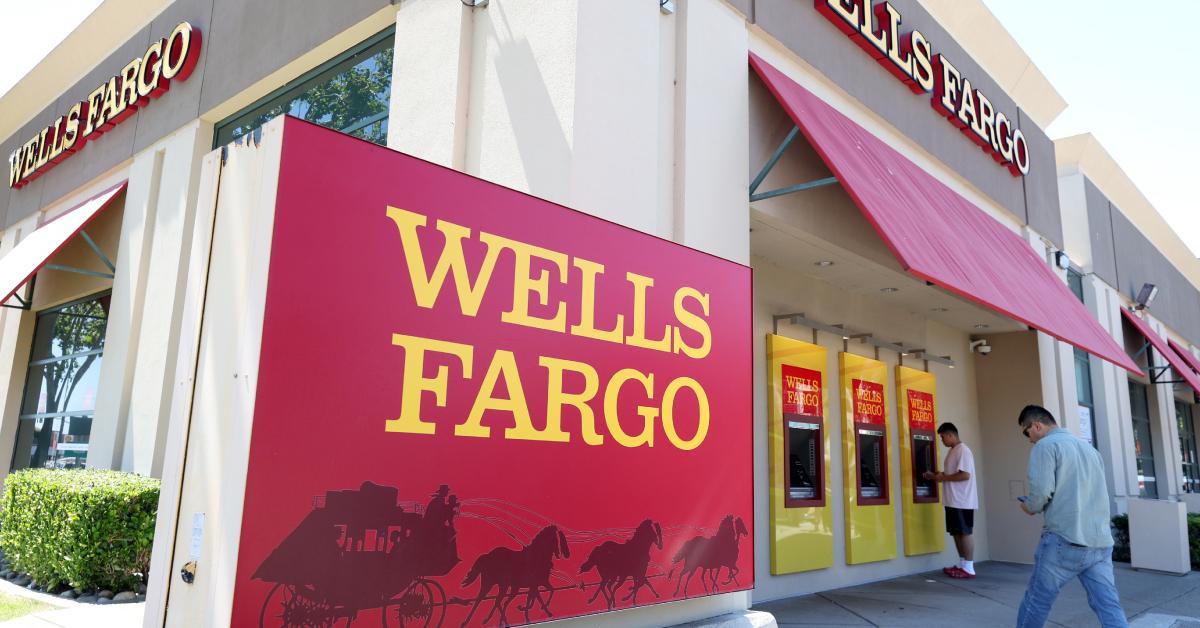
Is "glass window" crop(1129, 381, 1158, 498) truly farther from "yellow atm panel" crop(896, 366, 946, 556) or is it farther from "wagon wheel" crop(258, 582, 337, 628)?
"wagon wheel" crop(258, 582, 337, 628)

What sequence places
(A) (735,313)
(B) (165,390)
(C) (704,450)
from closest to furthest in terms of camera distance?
(C) (704,450), (A) (735,313), (B) (165,390)

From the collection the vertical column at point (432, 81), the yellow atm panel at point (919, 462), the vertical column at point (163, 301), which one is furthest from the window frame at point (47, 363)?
the yellow atm panel at point (919, 462)

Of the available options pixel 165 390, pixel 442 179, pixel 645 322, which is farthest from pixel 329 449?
pixel 165 390

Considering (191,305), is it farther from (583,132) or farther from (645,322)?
(583,132)

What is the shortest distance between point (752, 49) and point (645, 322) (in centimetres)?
363

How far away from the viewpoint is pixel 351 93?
24.1ft

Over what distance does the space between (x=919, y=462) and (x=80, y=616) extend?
949cm

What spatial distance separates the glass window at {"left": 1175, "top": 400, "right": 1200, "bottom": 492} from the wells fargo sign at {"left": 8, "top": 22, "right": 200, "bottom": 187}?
23.7 metres

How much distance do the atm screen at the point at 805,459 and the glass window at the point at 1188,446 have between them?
17142 mm

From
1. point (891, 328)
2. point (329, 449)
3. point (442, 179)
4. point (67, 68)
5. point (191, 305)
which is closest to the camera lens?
point (329, 449)

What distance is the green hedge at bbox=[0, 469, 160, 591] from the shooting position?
649cm

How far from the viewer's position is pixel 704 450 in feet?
14.3

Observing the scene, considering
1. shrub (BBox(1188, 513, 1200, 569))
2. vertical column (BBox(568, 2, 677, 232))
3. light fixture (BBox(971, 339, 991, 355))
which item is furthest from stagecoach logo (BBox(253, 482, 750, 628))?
shrub (BBox(1188, 513, 1200, 569))

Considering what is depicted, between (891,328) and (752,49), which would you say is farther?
(891,328)
